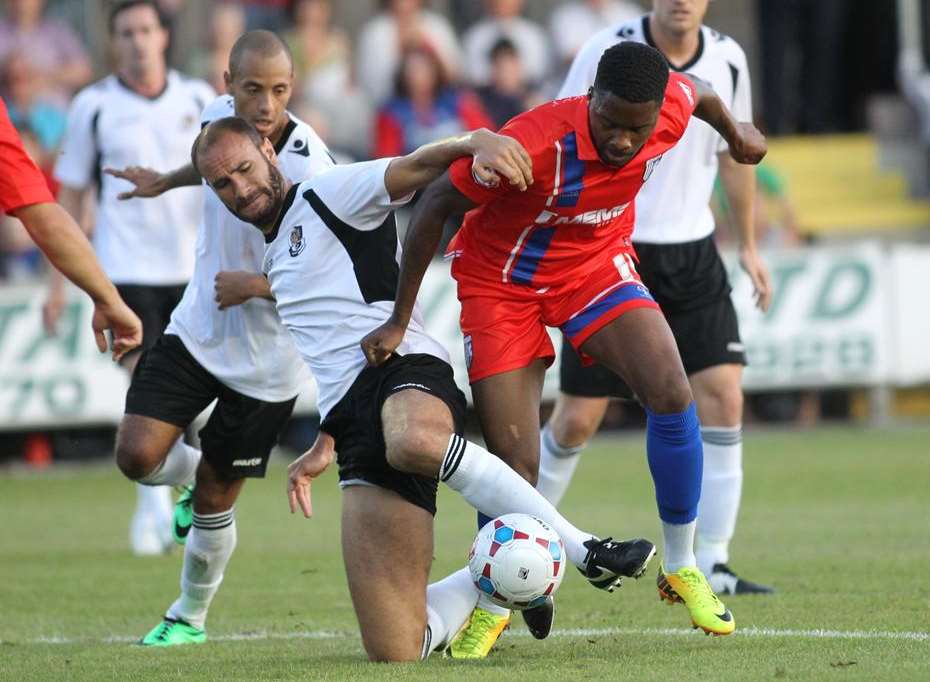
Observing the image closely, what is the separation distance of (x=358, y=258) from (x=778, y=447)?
353 inches

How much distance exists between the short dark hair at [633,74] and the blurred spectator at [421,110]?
9.94 m

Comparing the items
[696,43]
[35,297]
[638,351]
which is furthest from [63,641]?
[35,297]

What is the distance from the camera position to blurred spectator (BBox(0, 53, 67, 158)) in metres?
15.9

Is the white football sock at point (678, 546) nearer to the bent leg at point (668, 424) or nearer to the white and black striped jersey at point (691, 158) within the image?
the bent leg at point (668, 424)

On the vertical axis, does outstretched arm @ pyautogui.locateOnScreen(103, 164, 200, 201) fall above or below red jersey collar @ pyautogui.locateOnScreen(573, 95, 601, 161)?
below

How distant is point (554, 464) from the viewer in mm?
8445

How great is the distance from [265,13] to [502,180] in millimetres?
13633

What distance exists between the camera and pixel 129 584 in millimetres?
8969

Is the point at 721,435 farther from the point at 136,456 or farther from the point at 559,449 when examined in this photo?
the point at 136,456

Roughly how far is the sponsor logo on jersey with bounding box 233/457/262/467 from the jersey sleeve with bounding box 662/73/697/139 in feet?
7.35

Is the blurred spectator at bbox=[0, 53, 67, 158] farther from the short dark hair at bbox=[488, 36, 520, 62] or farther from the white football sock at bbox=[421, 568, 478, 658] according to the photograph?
the white football sock at bbox=[421, 568, 478, 658]

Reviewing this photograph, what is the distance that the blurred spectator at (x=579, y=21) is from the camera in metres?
18.4

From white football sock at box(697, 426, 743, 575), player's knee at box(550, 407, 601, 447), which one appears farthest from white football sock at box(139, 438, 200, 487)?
white football sock at box(697, 426, 743, 575)

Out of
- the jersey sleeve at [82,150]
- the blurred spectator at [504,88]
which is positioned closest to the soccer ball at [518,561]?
the jersey sleeve at [82,150]
